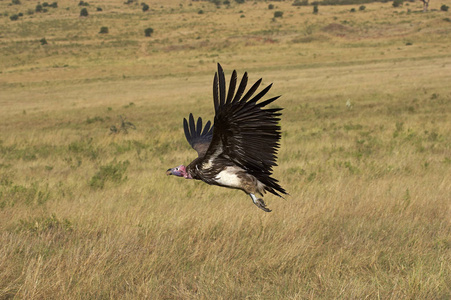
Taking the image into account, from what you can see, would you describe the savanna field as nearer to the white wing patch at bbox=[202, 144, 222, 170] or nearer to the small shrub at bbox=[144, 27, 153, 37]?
the white wing patch at bbox=[202, 144, 222, 170]

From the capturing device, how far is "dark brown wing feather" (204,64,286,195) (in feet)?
12.5

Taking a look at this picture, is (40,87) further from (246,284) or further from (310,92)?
(246,284)

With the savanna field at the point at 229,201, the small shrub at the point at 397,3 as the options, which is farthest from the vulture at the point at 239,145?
the small shrub at the point at 397,3

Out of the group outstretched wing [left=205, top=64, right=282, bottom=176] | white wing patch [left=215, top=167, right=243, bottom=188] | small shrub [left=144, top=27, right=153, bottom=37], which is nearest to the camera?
outstretched wing [left=205, top=64, right=282, bottom=176]

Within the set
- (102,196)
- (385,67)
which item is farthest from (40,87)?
(102,196)

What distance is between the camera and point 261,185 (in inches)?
181

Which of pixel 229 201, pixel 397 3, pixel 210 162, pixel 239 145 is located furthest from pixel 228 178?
pixel 397 3

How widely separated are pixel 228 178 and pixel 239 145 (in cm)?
34

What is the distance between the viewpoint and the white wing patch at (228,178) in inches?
169

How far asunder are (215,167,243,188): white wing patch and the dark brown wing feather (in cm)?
9

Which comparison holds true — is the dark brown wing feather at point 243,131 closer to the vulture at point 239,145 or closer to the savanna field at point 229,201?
the vulture at point 239,145

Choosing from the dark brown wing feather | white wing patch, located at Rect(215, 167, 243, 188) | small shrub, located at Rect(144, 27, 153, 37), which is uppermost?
the dark brown wing feather

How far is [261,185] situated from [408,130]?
1096cm

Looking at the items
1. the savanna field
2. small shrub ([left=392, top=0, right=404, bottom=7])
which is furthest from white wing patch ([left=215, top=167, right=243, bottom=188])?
small shrub ([left=392, top=0, right=404, bottom=7])
